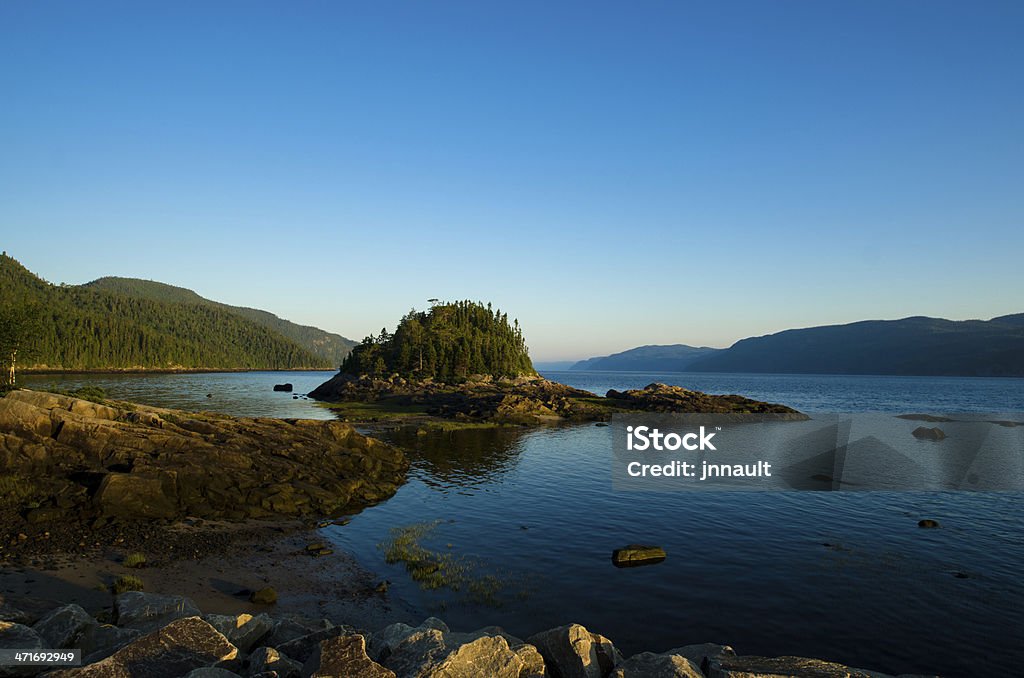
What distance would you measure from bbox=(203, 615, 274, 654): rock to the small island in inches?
2751

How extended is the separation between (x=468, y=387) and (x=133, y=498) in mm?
99522

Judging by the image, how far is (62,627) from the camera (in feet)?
44.6

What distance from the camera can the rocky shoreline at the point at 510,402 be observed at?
9181 cm

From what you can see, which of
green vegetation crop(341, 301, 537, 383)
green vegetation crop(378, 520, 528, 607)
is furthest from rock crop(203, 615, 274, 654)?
Answer: green vegetation crop(341, 301, 537, 383)

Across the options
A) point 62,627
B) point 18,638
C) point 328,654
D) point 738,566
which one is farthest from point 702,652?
point 18,638

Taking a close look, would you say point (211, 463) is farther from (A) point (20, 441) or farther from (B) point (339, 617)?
(B) point (339, 617)

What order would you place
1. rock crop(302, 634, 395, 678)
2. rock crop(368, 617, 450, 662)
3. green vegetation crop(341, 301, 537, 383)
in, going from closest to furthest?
rock crop(302, 634, 395, 678) → rock crop(368, 617, 450, 662) → green vegetation crop(341, 301, 537, 383)

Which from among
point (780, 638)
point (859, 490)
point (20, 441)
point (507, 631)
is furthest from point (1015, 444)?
point (20, 441)

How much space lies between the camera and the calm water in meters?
18.9

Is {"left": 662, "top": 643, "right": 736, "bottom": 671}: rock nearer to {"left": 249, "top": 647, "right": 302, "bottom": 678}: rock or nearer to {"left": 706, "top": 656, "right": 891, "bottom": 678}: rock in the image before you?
{"left": 706, "top": 656, "right": 891, "bottom": 678}: rock

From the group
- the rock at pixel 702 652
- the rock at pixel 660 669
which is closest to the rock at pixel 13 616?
the rock at pixel 660 669

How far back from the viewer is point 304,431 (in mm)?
47531

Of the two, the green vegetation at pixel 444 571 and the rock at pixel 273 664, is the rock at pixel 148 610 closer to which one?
the rock at pixel 273 664

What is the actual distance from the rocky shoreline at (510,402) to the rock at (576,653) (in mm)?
71284
